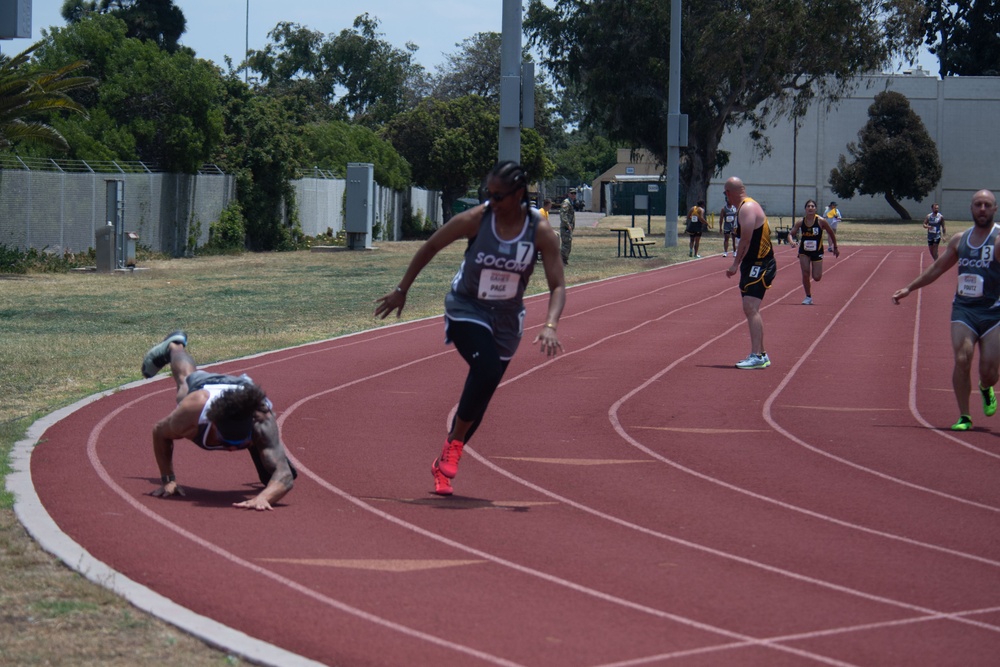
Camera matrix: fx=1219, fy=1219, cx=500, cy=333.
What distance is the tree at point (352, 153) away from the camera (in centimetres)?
4750

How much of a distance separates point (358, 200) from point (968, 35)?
195 feet

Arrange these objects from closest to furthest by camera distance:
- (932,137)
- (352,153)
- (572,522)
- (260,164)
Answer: (572,522), (260,164), (352,153), (932,137)

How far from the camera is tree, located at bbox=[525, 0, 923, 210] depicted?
161ft

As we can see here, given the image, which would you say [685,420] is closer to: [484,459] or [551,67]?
[484,459]

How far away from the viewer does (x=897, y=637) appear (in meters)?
4.74

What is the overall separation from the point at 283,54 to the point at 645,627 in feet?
293

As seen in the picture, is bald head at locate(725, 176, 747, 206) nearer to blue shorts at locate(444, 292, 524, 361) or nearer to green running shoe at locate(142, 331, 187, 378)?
blue shorts at locate(444, 292, 524, 361)

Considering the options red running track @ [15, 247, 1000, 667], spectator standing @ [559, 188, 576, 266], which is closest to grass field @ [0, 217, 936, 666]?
red running track @ [15, 247, 1000, 667]

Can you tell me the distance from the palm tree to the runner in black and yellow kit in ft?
59.0

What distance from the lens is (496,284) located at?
6.62 meters

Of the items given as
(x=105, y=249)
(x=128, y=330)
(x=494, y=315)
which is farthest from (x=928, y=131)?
(x=494, y=315)

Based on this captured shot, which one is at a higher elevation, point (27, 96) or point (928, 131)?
point (928, 131)

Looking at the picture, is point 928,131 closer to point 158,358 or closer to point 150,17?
point 150,17

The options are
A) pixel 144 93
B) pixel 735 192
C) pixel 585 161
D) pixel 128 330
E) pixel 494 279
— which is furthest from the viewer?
pixel 585 161
